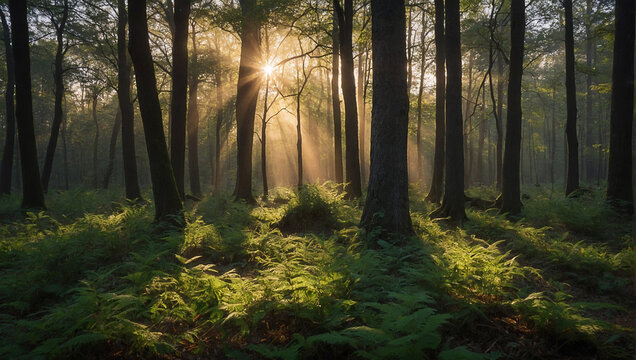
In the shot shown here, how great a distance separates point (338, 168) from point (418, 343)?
45.2ft

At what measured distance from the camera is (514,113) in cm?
1059

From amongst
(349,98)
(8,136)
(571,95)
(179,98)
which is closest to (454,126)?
(349,98)

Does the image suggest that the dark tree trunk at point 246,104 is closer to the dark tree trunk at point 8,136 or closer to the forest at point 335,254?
the forest at point 335,254

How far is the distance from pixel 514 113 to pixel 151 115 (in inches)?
445

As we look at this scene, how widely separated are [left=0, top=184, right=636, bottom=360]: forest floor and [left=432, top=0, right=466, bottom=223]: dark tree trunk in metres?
2.23

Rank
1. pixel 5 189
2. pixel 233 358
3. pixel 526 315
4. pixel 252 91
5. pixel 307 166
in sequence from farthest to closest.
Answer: pixel 307 166, pixel 5 189, pixel 252 91, pixel 526 315, pixel 233 358

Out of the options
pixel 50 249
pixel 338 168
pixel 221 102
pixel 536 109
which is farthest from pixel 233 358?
pixel 536 109

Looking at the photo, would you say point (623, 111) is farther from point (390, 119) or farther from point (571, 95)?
point (390, 119)

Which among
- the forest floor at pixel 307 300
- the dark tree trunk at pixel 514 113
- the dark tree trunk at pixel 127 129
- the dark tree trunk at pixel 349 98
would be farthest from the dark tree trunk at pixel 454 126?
the dark tree trunk at pixel 127 129

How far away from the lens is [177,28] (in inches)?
405

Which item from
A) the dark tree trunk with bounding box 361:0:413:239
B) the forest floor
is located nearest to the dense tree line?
the dark tree trunk with bounding box 361:0:413:239

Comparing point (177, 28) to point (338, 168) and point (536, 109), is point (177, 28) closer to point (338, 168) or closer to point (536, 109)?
point (338, 168)

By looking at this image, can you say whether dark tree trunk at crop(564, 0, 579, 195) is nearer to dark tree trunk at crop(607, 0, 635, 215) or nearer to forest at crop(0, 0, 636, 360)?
forest at crop(0, 0, 636, 360)

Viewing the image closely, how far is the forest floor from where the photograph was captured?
3184mm
